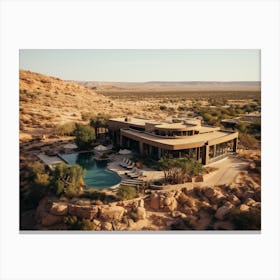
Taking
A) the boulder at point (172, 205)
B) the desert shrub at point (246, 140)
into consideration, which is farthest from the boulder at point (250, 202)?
the desert shrub at point (246, 140)

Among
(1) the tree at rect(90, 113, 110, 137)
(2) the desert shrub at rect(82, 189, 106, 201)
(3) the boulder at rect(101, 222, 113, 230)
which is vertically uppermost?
(1) the tree at rect(90, 113, 110, 137)

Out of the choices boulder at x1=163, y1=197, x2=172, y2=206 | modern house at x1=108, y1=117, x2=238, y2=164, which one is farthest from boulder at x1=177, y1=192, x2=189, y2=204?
modern house at x1=108, y1=117, x2=238, y2=164

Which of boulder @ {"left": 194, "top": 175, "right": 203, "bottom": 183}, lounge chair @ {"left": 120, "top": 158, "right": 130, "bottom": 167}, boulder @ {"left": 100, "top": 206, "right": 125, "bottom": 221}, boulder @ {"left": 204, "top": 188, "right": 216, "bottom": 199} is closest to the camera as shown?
boulder @ {"left": 100, "top": 206, "right": 125, "bottom": 221}

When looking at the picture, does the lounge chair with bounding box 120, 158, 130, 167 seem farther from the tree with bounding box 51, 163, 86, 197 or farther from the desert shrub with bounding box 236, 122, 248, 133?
the desert shrub with bounding box 236, 122, 248, 133

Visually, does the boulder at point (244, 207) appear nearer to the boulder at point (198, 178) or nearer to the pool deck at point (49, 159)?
the boulder at point (198, 178)

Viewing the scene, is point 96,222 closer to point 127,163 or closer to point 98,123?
point 127,163
